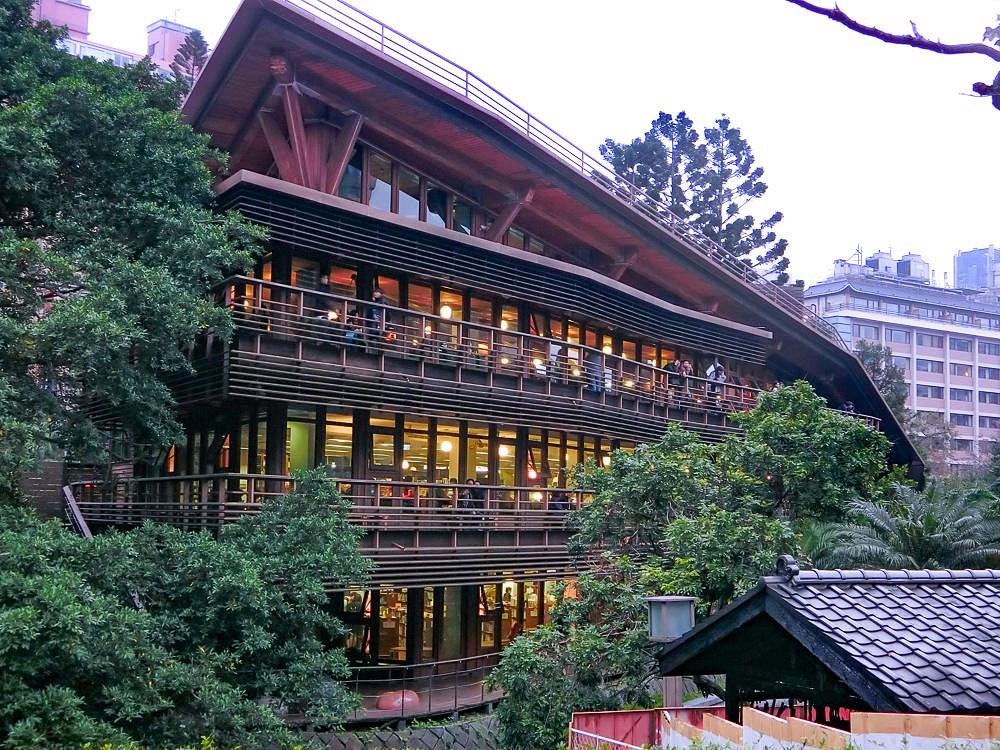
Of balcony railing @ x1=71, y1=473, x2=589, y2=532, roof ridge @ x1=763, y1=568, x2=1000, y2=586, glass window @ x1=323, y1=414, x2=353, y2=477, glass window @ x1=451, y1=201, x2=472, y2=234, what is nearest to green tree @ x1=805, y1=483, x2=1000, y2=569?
balcony railing @ x1=71, y1=473, x2=589, y2=532

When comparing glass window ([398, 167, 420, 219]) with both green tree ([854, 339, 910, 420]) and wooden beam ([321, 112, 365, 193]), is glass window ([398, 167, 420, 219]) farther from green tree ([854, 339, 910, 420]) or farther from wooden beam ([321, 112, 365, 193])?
green tree ([854, 339, 910, 420])

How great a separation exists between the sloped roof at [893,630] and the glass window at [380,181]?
15.4 m

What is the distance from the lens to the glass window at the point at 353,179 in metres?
22.6

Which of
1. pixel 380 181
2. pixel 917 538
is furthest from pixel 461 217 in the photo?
pixel 917 538

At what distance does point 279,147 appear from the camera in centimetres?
2230

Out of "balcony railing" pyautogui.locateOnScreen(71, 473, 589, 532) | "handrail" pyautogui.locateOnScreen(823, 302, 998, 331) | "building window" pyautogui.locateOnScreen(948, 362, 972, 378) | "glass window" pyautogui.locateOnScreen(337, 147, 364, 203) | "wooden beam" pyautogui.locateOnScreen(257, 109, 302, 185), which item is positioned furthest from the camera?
"building window" pyautogui.locateOnScreen(948, 362, 972, 378)

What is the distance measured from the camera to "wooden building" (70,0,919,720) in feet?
62.3

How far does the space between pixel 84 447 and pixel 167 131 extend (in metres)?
5.13

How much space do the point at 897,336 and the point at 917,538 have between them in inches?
2556

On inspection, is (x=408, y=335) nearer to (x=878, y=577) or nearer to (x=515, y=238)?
(x=515, y=238)

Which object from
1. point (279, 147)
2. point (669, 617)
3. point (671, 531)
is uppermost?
point (279, 147)

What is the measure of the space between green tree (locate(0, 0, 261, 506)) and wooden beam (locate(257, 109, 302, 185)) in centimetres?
366

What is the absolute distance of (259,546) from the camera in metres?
15.2

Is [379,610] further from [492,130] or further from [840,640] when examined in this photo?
[840,640]
